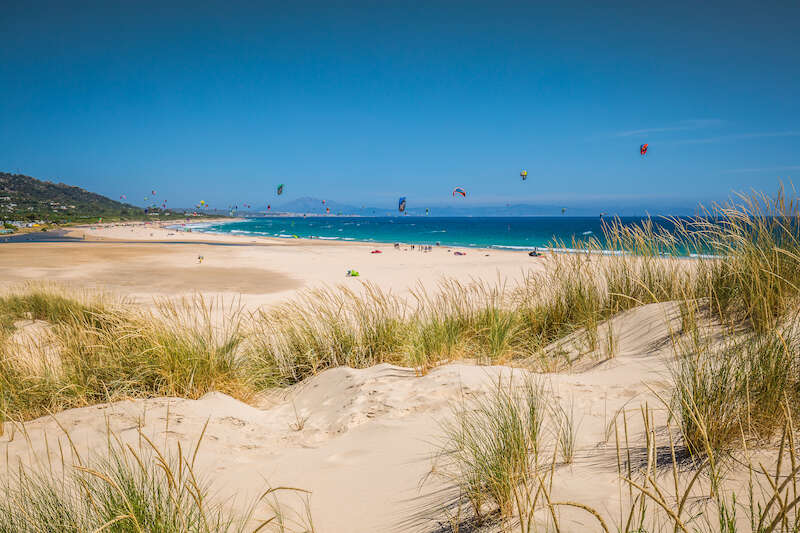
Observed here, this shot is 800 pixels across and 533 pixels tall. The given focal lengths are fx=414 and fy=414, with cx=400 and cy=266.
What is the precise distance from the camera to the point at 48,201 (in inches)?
4080

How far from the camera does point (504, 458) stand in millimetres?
1849

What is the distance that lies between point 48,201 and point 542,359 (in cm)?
13470

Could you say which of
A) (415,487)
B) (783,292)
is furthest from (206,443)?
(783,292)

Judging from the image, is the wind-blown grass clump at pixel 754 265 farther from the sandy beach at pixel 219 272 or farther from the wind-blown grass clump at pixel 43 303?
the wind-blown grass clump at pixel 43 303

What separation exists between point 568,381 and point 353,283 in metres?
13.9

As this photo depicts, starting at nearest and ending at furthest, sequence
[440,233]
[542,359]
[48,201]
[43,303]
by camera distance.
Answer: [542,359] < [43,303] < [440,233] < [48,201]

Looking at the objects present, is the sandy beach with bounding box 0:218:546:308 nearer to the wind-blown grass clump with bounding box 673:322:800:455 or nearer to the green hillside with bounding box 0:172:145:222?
the wind-blown grass clump with bounding box 673:322:800:455

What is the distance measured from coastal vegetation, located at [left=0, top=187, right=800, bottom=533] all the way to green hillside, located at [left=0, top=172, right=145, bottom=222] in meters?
84.0

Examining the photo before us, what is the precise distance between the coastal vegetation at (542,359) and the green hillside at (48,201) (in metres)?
84.0

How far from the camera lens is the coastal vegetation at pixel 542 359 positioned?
1919 millimetres

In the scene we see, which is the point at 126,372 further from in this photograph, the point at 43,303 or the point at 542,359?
the point at 43,303

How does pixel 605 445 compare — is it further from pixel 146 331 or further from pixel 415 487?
pixel 146 331

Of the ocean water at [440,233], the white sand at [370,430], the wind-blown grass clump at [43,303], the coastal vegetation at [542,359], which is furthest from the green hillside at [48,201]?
the white sand at [370,430]

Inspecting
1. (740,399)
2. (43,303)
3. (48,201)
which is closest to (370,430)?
(740,399)
